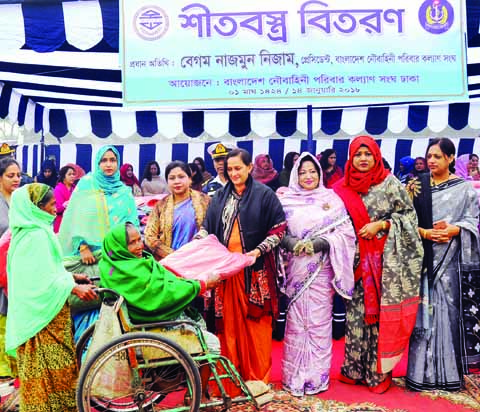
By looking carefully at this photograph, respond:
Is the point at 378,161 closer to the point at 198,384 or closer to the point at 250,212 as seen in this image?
the point at 250,212

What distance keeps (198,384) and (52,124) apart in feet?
23.8

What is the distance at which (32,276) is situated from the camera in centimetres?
297

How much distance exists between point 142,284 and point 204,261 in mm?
578

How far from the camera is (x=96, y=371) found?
110 inches

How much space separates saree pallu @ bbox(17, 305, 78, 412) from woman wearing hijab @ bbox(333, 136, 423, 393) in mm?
2007

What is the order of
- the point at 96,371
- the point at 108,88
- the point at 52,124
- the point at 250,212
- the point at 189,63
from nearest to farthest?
1. the point at 96,371
2. the point at 250,212
3. the point at 189,63
4. the point at 108,88
5. the point at 52,124

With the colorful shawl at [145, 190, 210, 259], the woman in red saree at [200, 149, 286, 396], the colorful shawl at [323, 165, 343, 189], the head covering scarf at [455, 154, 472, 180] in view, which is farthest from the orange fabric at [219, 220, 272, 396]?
the head covering scarf at [455, 154, 472, 180]

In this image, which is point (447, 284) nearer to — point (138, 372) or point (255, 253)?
point (255, 253)

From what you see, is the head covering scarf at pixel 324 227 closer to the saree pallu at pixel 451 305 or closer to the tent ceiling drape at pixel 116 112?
the saree pallu at pixel 451 305

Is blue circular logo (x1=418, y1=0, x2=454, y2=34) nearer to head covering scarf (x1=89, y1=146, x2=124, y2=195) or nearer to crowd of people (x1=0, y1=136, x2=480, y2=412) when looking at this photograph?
crowd of people (x1=0, y1=136, x2=480, y2=412)

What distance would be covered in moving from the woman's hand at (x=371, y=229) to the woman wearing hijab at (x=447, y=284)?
1.07ft

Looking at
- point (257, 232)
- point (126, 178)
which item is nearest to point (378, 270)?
point (257, 232)

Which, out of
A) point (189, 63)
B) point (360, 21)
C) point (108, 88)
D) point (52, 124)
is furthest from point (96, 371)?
point (52, 124)

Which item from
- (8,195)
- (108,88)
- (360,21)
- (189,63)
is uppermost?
(108,88)
